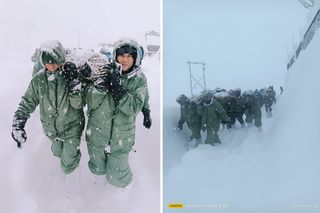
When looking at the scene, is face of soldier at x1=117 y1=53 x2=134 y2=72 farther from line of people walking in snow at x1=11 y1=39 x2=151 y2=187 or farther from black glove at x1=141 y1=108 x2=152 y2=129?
black glove at x1=141 y1=108 x2=152 y2=129

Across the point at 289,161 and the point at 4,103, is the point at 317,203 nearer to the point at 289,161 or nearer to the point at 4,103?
the point at 289,161

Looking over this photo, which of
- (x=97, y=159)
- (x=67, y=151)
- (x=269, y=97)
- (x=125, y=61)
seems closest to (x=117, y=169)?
(x=97, y=159)

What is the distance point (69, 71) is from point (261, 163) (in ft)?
3.12

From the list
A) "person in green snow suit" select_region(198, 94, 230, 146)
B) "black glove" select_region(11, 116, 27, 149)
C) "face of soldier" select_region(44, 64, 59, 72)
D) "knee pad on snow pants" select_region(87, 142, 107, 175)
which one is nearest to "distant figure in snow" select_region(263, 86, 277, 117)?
"person in green snow suit" select_region(198, 94, 230, 146)

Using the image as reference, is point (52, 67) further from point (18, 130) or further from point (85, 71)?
point (18, 130)

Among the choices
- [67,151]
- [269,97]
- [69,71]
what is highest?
[69,71]

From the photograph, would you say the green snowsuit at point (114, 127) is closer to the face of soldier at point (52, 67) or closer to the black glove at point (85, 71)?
the black glove at point (85, 71)

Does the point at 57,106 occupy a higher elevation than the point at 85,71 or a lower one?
lower

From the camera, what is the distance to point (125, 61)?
6.72 feet

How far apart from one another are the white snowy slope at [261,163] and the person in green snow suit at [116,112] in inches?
7.1

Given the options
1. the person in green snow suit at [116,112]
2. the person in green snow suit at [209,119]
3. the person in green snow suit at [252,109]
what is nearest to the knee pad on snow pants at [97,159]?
the person in green snow suit at [116,112]

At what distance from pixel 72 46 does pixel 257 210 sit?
1.10m

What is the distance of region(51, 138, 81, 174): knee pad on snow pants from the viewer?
205 cm

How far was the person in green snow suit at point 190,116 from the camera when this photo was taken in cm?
215
